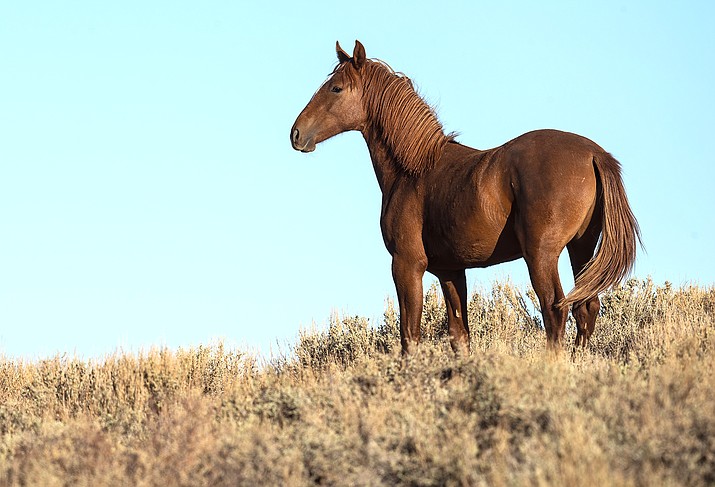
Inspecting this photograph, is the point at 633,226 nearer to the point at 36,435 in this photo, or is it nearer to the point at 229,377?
the point at 229,377

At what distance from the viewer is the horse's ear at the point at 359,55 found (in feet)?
27.5

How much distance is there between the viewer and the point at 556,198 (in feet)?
22.2

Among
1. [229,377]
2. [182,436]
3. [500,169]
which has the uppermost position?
[500,169]

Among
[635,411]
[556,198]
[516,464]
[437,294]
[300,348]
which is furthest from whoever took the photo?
[437,294]

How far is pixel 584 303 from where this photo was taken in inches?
293

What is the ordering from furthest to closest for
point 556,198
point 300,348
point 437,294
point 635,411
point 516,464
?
1. point 437,294
2. point 300,348
3. point 556,198
4. point 635,411
5. point 516,464

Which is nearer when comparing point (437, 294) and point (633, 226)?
point (633, 226)

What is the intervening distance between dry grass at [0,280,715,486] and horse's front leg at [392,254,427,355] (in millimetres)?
773

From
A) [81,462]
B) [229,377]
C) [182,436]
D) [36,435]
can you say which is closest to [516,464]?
[182,436]

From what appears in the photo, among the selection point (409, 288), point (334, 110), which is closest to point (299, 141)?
point (334, 110)

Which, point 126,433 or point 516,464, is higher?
point 126,433

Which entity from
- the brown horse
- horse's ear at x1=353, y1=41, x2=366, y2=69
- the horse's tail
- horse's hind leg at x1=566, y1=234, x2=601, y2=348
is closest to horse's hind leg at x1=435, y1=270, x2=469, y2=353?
the brown horse

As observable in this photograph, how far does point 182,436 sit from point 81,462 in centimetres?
55

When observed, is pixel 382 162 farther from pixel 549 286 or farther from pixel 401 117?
pixel 549 286
